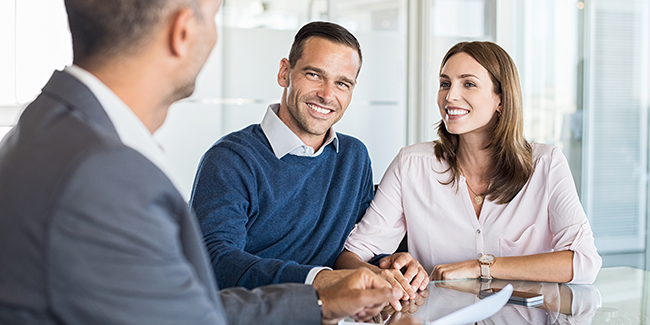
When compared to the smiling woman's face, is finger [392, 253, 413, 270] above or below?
below

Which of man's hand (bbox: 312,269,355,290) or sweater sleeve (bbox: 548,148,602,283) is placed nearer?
man's hand (bbox: 312,269,355,290)

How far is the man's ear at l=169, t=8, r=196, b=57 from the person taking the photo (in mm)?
787

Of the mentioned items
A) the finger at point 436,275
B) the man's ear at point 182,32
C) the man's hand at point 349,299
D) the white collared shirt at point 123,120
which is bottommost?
the finger at point 436,275

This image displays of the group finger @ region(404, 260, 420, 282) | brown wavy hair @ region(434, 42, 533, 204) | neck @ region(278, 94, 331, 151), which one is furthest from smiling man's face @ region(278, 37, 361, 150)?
finger @ region(404, 260, 420, 282)

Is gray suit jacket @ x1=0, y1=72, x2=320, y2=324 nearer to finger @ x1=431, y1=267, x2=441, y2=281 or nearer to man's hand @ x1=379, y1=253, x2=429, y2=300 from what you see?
man's hand @ x1=379, y1=253, x2=429, y2=300

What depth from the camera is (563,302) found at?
60.1 inches

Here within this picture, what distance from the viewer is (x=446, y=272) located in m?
1.79

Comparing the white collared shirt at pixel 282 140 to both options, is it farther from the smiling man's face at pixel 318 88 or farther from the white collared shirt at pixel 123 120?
the white collared shirt at pixel 123 120

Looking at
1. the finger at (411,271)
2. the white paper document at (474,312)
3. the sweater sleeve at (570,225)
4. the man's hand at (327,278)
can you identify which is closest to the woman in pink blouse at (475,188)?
the sweater sleeve at (570,225)

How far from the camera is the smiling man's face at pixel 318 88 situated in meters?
2.03

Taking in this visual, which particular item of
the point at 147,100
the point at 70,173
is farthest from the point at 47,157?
the point at 147,100

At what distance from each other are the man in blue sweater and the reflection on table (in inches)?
5.1

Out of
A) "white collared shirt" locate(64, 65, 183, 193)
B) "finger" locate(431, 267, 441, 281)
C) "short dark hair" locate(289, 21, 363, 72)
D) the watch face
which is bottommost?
"finger" locate(431, 267, 441, 281)

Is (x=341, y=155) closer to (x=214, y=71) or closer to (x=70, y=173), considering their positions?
(x=70, y=173)
